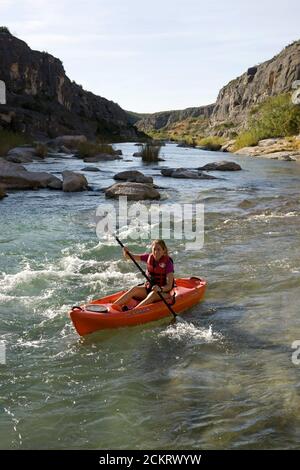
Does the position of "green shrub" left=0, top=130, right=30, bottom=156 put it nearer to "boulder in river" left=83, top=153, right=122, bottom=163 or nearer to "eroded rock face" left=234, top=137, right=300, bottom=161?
"boulder in river" left=83, top=153, right=122, bottom=163

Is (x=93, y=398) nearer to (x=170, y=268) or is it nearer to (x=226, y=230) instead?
(x=170, y=268)

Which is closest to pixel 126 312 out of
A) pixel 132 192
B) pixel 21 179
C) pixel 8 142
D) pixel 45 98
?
pixel 132 192

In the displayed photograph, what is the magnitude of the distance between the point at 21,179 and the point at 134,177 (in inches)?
169

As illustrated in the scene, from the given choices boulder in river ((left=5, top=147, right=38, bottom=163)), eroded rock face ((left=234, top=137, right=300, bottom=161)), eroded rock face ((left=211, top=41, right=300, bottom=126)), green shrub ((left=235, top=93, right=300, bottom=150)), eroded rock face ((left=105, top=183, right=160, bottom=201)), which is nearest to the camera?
→ eroded rock face ((left=105, top=183, right=160, bottom=201))

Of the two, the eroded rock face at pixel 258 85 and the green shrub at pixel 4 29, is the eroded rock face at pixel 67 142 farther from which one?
the eroded rock face at pixel 258 85

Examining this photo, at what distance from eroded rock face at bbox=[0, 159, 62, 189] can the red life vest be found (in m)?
12.2

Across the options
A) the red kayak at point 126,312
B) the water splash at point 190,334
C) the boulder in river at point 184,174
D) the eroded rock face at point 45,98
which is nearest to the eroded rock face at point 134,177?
the boulder in river at point 184,174

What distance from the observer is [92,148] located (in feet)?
113

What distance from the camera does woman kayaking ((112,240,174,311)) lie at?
656cm

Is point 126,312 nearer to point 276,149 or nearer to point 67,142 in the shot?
point 67,142

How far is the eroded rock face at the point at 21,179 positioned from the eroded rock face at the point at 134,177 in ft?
9.20

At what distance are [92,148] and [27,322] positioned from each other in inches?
1141

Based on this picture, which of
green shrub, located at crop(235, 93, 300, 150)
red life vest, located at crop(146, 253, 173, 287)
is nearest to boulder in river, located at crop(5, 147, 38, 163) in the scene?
red life vest, located at crop(146, 253, 173, 287)

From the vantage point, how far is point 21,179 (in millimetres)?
17938
